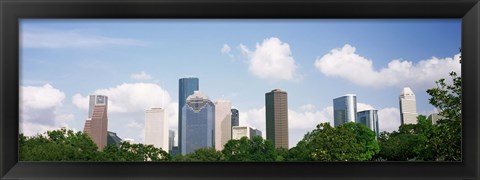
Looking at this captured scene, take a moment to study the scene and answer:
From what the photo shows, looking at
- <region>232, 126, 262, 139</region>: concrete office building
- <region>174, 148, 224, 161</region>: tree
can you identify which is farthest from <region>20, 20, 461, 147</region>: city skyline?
<region>174, 148, 224, 161</region>: tree

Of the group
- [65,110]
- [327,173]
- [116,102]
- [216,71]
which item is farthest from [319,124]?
[65,110]

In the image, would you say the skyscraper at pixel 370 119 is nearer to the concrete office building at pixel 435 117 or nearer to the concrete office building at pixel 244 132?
the concrete office building at pixel 435 117

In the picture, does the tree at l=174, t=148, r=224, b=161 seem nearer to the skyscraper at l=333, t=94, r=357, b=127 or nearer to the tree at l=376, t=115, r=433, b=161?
the skyscraper at l=333, t=94, r=357, b=127

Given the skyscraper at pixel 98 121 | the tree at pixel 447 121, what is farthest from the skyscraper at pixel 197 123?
the tree at pixel 447 121

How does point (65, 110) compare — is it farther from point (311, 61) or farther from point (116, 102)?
point (311, 61)

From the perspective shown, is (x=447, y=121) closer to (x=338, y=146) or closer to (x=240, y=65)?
(x=338, y=146)

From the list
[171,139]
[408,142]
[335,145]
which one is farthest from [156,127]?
[408,142]

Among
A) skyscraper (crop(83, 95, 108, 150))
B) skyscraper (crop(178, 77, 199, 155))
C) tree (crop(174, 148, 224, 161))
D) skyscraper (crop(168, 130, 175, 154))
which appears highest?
skyscraper (crop(178, 77, 199, 155))
